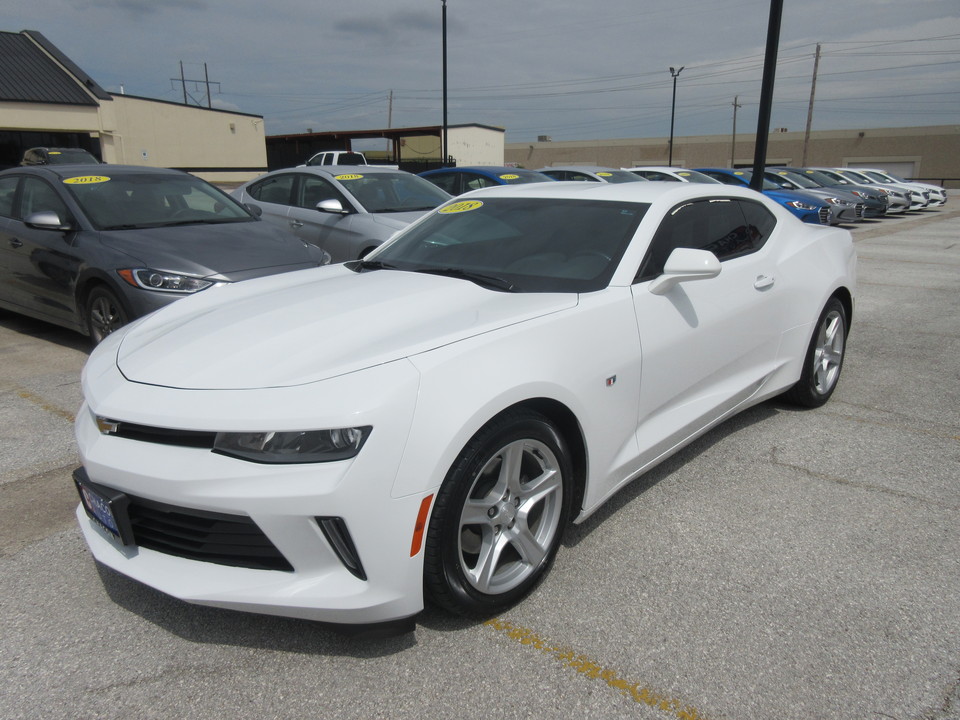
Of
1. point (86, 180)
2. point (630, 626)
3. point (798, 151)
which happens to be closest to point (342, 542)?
point (630, 626)

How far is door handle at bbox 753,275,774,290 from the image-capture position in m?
3.86

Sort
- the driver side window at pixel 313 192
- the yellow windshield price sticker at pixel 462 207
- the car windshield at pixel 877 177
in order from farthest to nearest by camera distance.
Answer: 1. the car windshield at pixel 877 177
2. the driver side window at pixel 313 192
3. the yellow windshield price sticker at pixel 462 207

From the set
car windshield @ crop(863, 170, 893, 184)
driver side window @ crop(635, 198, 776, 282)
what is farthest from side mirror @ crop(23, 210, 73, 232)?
car windshield @ crop(863, 170, 893, 184)

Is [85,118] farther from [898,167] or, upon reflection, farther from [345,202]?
[898,167]

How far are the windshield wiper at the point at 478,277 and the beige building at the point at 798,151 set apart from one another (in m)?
58.1

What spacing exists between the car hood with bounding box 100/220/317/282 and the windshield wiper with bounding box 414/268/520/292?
2.46 m

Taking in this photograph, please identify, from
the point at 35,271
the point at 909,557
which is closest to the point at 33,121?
the point at 35,271

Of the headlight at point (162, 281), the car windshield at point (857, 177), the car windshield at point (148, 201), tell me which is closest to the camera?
the headlight at point (162, 281)

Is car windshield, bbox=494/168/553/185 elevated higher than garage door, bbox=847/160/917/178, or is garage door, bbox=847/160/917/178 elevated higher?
car windshield, bbox=494/168/553/185

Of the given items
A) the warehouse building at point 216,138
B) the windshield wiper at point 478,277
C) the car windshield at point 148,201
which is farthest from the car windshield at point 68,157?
the windshield wiper at point 478,277

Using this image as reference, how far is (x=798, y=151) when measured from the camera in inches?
2426

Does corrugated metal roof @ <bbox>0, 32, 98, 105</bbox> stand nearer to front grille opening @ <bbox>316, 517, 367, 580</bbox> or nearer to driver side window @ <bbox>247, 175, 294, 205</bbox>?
driver side window @ <bbox>247, 175, 294, 205</bbox>

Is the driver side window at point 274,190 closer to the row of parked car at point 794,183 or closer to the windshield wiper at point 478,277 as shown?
the row of parked car at point 794,183

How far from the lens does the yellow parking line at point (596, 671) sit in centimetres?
214
